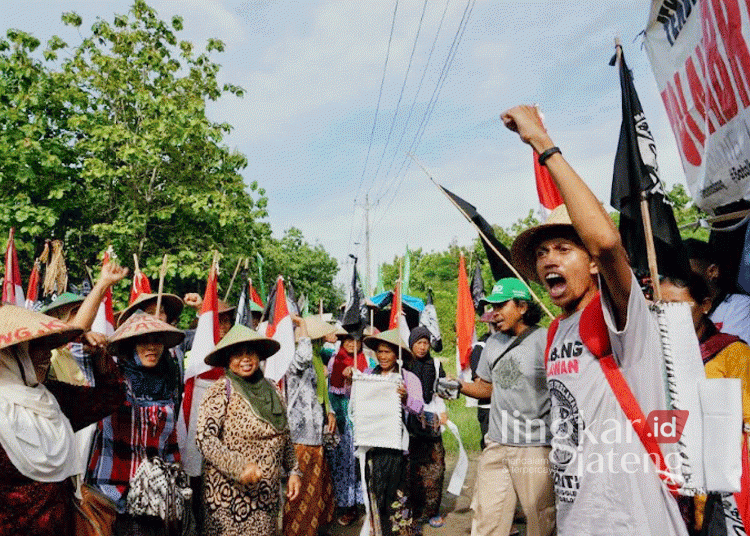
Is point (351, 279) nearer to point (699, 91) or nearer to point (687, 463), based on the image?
point (699, 91)

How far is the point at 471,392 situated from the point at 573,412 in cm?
225

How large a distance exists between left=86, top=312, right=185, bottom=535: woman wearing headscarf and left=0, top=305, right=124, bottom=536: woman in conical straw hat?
79 centimetres

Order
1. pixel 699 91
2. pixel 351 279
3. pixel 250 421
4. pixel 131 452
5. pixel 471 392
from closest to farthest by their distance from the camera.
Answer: pixel 699 91
pixel 131 452
pixel 250 421
pixel 471 392
pixel 351 279

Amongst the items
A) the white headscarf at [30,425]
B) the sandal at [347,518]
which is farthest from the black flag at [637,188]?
the sandal at [347,518]

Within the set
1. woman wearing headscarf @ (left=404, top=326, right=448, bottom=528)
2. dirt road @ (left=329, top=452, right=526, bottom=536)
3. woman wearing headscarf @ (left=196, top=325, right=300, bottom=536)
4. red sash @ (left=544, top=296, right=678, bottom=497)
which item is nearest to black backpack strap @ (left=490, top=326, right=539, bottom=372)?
woman wearing headscarf @ (left=196, top=325, right=300, bottom=536)

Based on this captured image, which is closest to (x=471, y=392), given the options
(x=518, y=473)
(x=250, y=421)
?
(x=518, y=473)

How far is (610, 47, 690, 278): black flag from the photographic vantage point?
8.32ft

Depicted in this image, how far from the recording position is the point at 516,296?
4320 millimetres

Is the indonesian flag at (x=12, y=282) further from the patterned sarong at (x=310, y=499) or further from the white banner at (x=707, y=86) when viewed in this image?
the white banner at (x=707, y=86)

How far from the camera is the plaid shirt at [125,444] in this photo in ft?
12.1

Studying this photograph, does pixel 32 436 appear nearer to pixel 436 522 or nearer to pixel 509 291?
pixel 509 291

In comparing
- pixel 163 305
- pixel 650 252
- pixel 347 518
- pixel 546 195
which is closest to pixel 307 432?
pixel 347 518

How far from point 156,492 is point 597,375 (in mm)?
2742

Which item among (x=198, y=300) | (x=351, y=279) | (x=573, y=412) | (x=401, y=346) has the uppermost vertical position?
(x=351, y=279)
